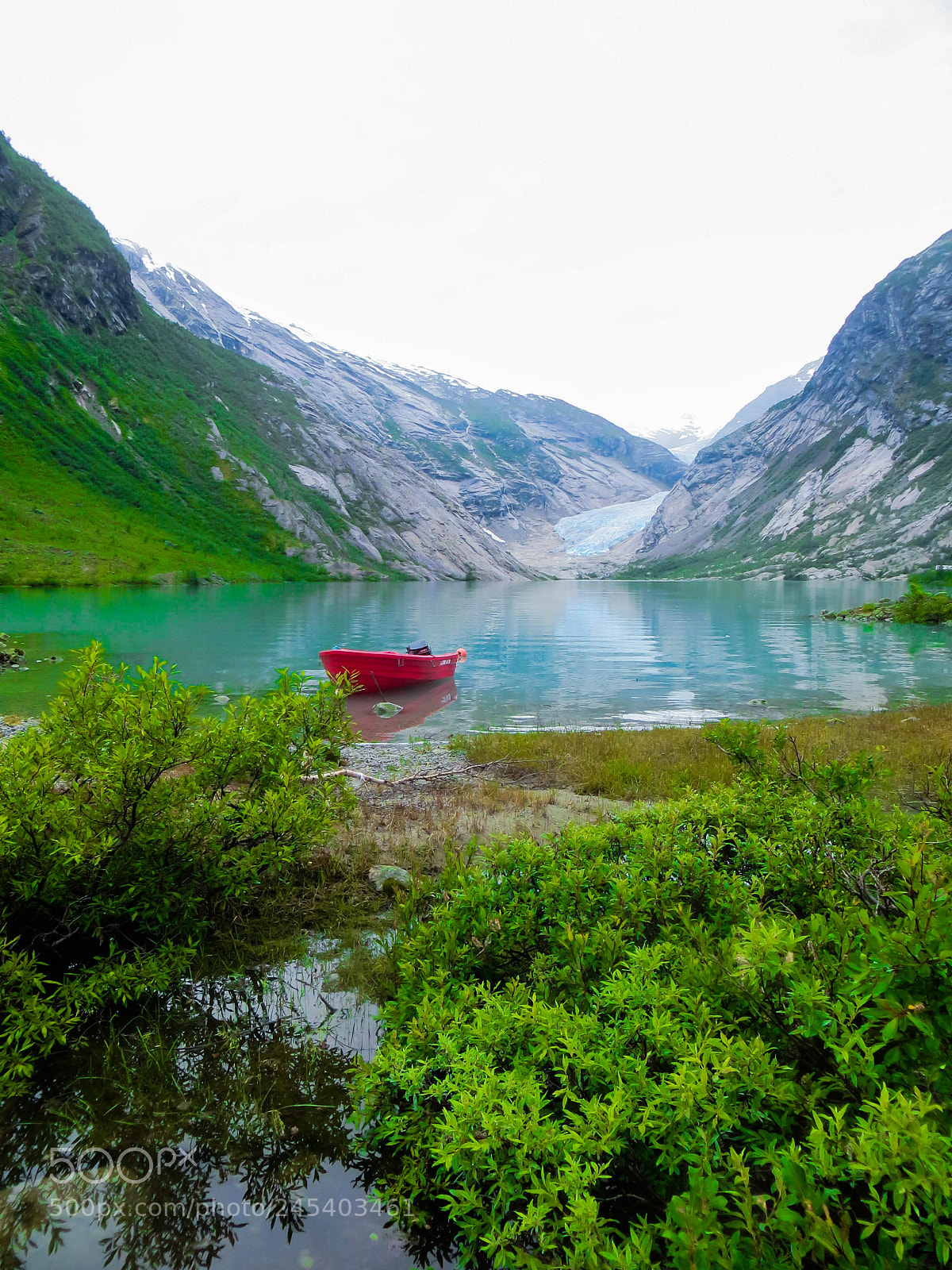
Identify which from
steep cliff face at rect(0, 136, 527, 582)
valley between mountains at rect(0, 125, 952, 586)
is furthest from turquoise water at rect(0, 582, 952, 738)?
valley between mountains at rect(0, 125, 952, 586)

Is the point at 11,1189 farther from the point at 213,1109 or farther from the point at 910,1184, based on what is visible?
the point at 910,1184

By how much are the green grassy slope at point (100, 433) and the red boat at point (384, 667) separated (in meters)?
68.8

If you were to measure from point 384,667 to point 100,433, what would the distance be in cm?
12239

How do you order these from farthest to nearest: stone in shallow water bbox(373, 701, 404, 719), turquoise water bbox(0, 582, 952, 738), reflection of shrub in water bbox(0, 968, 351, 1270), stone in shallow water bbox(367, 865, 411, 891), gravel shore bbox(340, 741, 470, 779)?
turquoise water bbox(0, 582, 952, 738), stone in shallow water bbox(373, 701, 404, 719), gravel shore bbox(340, 741, 470, 779), stone in shallow water bbox(367, 865, 411, 891), reflection of shrub in water bbox(0, 968, 351, 1270)

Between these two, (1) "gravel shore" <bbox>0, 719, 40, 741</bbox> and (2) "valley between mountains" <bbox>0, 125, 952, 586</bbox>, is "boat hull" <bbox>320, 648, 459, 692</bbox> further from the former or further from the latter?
(2) "valley between mountains" <bbox>0, 125, 952, 586</bbox>

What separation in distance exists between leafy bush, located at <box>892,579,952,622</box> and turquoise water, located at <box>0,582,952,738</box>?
411cm

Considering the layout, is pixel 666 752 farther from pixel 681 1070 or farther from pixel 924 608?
pixel 924 608

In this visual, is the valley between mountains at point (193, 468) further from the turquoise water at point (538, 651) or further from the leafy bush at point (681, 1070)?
the leafy bush at point (681, 1070)

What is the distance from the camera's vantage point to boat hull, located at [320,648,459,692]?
92.5 feet

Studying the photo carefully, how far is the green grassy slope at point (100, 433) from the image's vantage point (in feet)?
322

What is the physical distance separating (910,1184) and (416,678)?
2707cm

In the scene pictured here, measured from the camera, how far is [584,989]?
4.45 meters

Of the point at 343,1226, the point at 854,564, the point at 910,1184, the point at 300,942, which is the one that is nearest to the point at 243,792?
the point at 300,942

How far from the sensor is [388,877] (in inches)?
331
